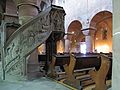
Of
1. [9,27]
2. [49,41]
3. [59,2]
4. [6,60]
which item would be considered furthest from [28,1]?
[59,2]

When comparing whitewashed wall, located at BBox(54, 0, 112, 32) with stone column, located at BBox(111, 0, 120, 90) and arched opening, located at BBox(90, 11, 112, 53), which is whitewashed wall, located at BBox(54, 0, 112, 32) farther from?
stone column, located at BBox(111, 0, 120, 90)

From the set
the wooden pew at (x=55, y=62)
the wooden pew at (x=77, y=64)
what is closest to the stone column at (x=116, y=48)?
the wooden pew at (x=77, y=64)

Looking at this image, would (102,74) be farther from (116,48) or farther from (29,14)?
(29,14)

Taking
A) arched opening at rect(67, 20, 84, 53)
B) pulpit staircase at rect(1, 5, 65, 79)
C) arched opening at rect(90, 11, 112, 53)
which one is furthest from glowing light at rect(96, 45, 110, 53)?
pulpit staircase at rect(1, 5, 65, 79)

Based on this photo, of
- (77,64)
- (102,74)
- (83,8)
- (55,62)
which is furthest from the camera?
(83,8)

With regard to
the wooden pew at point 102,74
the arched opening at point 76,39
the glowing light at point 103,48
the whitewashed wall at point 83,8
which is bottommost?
the wooden pew at point 102,74

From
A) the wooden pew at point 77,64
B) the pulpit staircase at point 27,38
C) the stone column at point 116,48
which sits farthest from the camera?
the pulpit staircase at point 27,38

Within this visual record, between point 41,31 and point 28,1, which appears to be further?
point 28,1

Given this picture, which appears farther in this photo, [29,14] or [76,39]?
A: [76,39]

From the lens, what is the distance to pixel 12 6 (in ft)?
28.1

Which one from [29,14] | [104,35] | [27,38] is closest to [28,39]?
[27,38]

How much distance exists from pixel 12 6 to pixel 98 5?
328 inches

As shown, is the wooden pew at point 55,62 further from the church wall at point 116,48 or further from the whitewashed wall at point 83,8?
the whitewashed wall at point 83,8

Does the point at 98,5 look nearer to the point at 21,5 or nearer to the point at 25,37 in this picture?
the point at 21,5
